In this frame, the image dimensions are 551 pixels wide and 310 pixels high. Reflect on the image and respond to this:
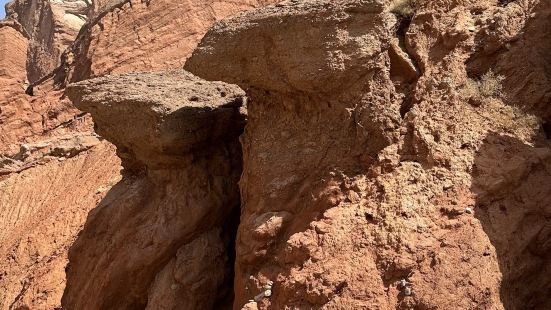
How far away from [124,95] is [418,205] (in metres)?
3.78

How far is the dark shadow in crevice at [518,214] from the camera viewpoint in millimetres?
4664

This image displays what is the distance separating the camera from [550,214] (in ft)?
15.8

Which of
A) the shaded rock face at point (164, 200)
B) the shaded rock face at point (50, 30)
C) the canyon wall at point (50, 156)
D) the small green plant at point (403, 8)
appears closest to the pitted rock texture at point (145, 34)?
the canyon wall at point (50, 156)

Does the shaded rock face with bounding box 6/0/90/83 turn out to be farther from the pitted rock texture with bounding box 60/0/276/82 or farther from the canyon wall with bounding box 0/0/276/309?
the pitted rock texture with bounding box 60/0/276/82

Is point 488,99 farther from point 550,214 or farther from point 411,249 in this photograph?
point 411,249

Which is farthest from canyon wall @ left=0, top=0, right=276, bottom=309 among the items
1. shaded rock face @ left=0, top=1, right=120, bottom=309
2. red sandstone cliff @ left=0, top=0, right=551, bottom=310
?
red sandstone cliff @ left=0, top=0, right=551, bottom=310

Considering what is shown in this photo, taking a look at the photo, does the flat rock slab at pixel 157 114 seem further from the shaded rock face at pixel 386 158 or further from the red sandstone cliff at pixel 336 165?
the shaded rock face at pixel 386 158

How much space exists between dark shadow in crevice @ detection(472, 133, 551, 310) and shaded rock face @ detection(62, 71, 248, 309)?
3105 mm

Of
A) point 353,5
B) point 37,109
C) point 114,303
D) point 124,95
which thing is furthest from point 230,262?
point 37,109

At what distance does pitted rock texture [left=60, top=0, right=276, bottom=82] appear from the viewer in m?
16.7

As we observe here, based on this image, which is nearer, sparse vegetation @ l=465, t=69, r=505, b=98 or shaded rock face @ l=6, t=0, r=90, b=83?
sparse vegetation @ l=465, t=69, r=505, b=98

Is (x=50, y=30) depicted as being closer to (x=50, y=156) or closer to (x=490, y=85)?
(x=50, y=156)

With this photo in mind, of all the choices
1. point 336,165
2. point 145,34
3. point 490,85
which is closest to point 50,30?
point 145,34

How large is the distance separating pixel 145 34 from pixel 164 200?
11335mm
